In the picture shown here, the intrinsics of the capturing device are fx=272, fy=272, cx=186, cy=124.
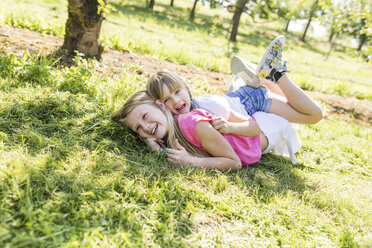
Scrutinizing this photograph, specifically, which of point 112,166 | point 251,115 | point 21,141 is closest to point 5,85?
point 21,141

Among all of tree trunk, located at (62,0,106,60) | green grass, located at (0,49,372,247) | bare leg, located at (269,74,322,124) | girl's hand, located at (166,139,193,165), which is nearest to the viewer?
green grass, located at (0,49,372,247)

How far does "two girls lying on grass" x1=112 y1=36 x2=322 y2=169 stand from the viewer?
2.57 meters

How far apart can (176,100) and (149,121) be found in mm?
385

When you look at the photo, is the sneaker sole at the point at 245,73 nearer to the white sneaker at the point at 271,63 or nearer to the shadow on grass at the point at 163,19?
the white sneaker at the point at 271,63

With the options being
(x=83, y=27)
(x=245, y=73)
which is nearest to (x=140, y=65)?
(x=83, y=27)

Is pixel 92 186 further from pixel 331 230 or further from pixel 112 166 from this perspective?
pixel 331 230

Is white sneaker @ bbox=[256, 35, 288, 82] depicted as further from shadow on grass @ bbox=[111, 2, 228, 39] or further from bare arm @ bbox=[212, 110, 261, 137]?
shadow on grass @ bbox=[111, 2, 228, 39]

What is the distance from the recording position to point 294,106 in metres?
3.37

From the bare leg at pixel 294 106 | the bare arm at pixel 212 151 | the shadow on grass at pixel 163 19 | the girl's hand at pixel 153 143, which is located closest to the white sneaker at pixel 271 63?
the bare leg at pixel 294 106

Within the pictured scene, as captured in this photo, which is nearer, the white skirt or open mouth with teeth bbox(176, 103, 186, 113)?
open mouth with teeth bbox(176, 103, 186, 113)

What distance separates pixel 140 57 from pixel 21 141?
3.53 metres

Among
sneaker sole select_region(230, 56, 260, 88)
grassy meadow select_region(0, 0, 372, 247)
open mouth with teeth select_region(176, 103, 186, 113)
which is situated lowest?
grassy meadow select_region(0, 0, 372, 247)

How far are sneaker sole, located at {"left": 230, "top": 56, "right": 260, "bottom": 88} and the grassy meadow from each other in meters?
0.96

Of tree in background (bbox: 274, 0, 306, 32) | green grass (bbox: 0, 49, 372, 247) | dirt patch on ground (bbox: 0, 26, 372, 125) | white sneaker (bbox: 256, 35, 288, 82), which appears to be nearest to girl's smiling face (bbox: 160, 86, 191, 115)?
green grass (bbox: 0, 49, 372, 247)
